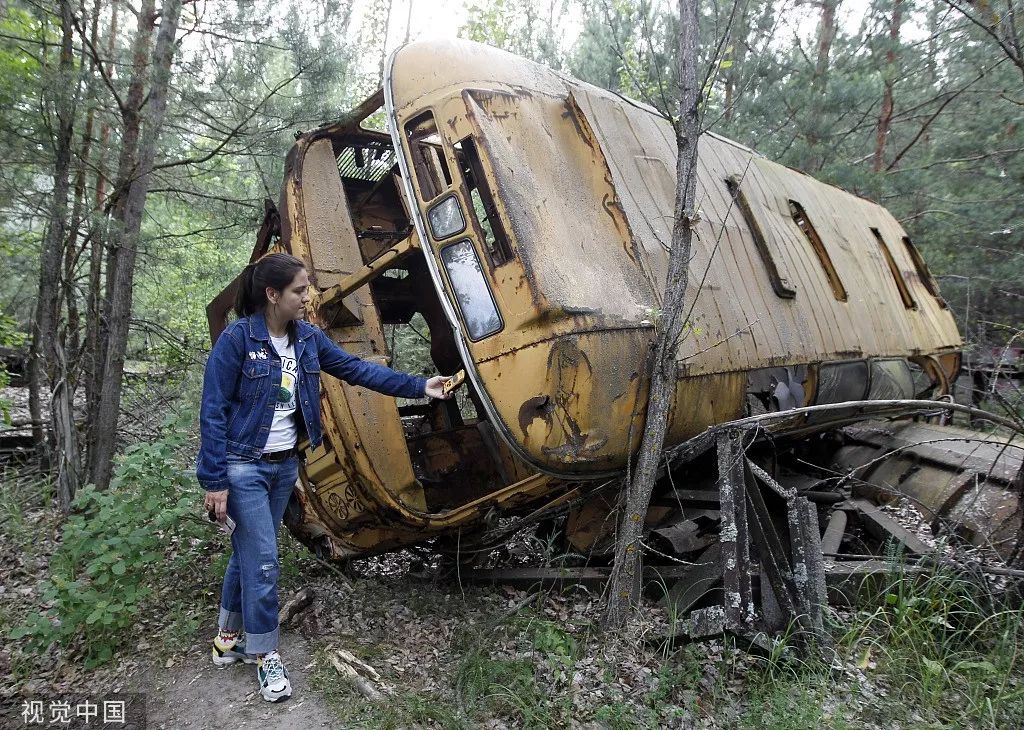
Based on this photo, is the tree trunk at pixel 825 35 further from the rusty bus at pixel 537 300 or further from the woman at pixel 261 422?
the woman at pixel 261 422

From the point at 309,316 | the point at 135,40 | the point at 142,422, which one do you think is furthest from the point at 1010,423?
the point at 142,422

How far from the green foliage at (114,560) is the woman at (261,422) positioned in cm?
96

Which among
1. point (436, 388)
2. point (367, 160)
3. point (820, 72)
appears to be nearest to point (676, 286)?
point (436, 388)

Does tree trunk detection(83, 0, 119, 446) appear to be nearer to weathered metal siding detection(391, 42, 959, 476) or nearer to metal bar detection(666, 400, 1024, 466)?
weathered metal siding detection(391, 42, 959, 476)

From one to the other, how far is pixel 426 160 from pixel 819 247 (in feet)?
12.6

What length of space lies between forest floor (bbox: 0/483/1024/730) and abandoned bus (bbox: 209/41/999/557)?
2.09 feet

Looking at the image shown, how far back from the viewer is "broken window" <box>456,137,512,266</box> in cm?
350

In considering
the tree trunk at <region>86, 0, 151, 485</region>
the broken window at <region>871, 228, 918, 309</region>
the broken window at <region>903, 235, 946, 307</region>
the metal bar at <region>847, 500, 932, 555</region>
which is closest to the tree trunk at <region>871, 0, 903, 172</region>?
the broken window at <region>903, 235, 946, 307</region>

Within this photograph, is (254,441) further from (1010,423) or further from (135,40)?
(135,40)

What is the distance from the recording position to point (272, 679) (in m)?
3.20

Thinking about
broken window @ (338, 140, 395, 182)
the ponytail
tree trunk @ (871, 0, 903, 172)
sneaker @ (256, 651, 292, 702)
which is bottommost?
sneaker @ (256, 651, 292, 702)

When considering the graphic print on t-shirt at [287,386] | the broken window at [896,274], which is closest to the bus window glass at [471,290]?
the graphic print on t-shirt at [287,386]

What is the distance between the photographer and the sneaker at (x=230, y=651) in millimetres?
3480

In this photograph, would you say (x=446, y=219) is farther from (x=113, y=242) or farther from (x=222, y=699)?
(x=113, y=242)
